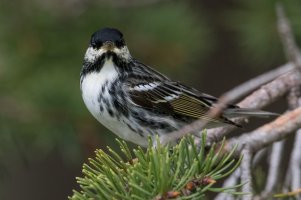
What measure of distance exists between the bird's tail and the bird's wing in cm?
12

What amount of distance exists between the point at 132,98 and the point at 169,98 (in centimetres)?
23

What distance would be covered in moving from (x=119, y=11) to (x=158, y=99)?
0.80 metres

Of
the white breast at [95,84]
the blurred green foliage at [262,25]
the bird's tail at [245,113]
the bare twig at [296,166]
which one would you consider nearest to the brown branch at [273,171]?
the bare twig at [296,166]

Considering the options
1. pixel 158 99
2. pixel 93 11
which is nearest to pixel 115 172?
pixel 158 99

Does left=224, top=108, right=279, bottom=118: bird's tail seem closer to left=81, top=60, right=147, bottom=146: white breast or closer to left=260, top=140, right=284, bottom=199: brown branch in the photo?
left=260, top=140, right=284, bottom=199: brown branch

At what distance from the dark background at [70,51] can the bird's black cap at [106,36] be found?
0.45 meters

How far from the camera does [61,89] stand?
12.9 ft

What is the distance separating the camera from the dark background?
3.88 metres

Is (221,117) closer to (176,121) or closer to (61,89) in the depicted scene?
(176,121)

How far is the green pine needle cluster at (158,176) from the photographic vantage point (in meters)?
2.20

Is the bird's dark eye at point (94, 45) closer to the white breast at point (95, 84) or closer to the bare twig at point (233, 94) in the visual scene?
the white breast at point (95, 84)

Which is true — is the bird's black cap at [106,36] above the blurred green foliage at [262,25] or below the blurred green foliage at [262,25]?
below

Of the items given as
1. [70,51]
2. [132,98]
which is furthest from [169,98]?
[70,51]

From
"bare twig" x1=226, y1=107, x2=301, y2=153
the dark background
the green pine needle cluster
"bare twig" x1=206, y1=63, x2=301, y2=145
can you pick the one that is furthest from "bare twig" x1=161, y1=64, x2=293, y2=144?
the dark background
